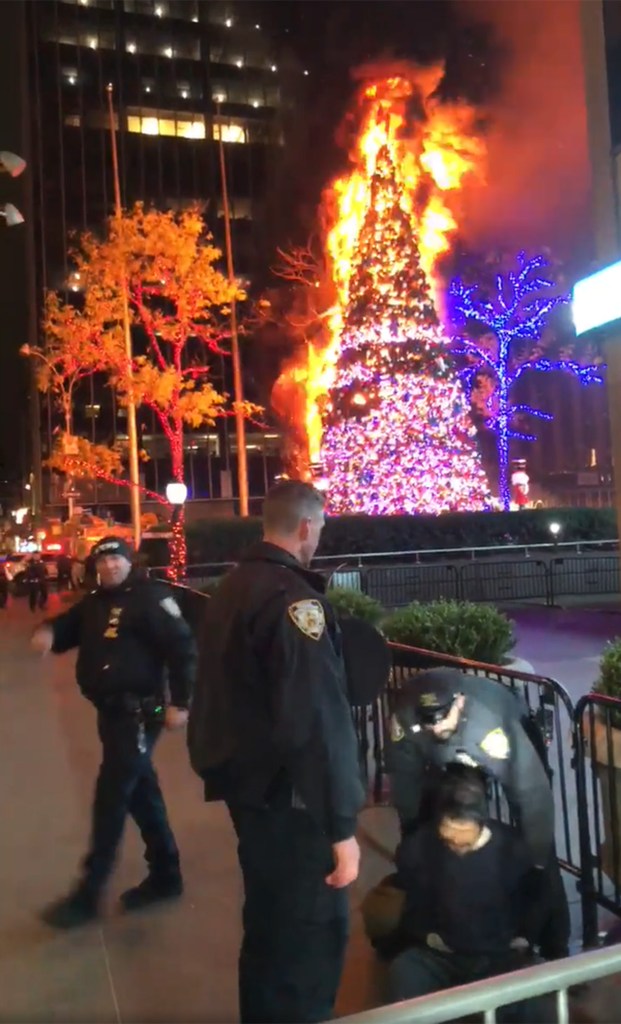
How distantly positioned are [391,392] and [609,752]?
63.6 ft

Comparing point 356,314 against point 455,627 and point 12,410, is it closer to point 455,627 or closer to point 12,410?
point 455,627

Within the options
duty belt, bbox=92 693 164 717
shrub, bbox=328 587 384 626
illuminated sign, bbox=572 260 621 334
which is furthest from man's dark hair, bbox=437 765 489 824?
illuminated sign, bbox=572 260 621 334

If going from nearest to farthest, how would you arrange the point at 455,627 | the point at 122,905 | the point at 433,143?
the point at 122,905
the point at 455,627
the point at 433,143

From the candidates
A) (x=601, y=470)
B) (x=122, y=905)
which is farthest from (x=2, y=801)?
(x=601, y=470)

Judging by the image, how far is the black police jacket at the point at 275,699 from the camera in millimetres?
2467

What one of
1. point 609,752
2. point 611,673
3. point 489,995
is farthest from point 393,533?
point 489,995

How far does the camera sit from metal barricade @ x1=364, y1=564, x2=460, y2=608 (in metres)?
19.4

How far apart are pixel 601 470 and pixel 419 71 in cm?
2709

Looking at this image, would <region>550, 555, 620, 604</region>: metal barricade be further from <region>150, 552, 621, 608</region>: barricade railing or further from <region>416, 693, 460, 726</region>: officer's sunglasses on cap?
<region>416, 693, 460, 726</region>: officer's sunglasses on cap

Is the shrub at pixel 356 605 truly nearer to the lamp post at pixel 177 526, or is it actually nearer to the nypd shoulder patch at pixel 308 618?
the nypd shoulder patch at pixel 308 618

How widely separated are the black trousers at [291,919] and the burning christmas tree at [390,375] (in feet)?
66.7

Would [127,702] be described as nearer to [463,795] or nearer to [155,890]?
[155,890]

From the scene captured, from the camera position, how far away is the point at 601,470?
155 ft

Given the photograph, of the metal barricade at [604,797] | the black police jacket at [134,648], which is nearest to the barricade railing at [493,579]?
the black police jacket at [134,648]
